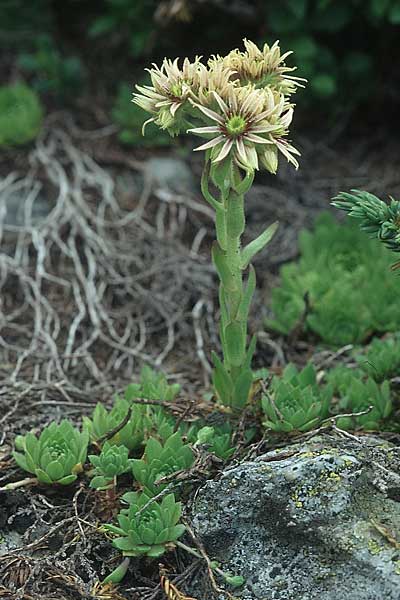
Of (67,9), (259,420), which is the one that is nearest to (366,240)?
(259,420)

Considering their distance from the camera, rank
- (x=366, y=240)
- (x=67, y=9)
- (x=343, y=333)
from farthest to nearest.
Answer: (x=67, y=9), (x=366, y=240), (x=343, y=333)

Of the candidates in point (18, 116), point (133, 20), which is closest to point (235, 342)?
point (18, 116)

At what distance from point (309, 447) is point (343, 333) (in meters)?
1.04

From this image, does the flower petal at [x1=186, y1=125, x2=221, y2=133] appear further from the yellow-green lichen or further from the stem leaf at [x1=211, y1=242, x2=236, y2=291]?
the yellow-green lichen

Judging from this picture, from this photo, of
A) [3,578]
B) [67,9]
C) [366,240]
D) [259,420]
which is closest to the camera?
[3,578]

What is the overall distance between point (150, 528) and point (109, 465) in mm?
268

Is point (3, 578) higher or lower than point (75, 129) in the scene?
lower

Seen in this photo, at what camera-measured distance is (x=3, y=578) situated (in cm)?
217

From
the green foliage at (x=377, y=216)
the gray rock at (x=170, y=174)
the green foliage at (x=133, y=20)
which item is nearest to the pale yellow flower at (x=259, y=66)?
the green foliage at (x=377, y=216)

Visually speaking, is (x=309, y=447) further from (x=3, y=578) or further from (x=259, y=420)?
(x=3, y=578)

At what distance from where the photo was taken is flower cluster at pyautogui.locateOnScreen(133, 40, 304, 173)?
2.10 m

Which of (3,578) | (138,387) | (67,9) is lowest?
(3,578)

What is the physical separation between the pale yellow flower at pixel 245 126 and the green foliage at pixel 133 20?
2.60 metres

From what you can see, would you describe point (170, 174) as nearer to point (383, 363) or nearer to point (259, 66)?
point (383, 363)
